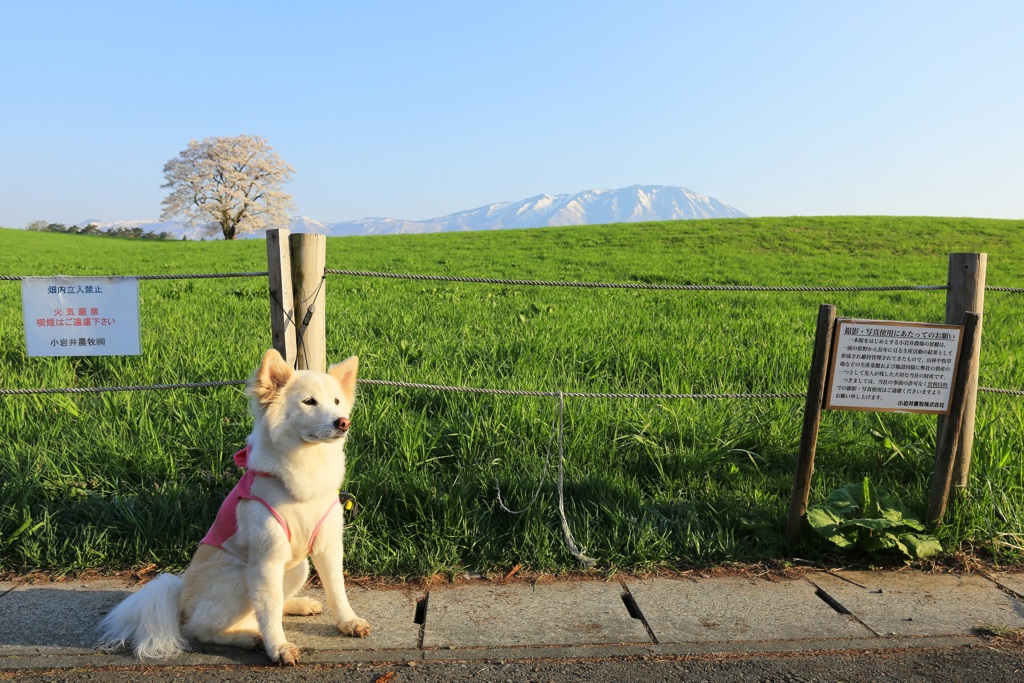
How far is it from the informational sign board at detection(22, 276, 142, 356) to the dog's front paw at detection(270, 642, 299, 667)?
5.57 ft

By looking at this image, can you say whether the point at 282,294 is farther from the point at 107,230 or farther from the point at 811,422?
the point at 107,230

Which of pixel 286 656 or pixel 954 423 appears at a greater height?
pixel 954 423

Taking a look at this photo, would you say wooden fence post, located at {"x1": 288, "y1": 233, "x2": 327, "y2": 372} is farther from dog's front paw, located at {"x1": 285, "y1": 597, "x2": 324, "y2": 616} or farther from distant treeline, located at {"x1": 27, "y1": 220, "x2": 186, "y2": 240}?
distant treeline, located at {"x1": 27, "y1": 220, "x2": 186, "y2": 240}

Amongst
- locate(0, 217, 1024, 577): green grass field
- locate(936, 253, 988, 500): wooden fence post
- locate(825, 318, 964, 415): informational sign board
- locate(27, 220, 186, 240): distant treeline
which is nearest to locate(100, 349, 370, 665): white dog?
locate(0, 217, 1024, 577): green grass field

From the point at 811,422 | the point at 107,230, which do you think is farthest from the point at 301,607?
the point at 107,230

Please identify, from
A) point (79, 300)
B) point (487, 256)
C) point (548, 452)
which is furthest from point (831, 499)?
point (487, 256)

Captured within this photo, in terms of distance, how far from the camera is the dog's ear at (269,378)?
255cm

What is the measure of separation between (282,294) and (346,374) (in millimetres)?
770

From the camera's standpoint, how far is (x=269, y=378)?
2572mm

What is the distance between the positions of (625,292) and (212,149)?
50.9 metres

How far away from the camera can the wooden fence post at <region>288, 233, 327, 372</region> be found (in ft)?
10.9

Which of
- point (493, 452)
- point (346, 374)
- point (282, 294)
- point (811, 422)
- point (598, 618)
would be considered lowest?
point (598, 618)

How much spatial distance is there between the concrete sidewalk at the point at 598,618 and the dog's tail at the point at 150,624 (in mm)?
56

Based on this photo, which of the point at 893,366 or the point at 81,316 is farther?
the point at 893,366
